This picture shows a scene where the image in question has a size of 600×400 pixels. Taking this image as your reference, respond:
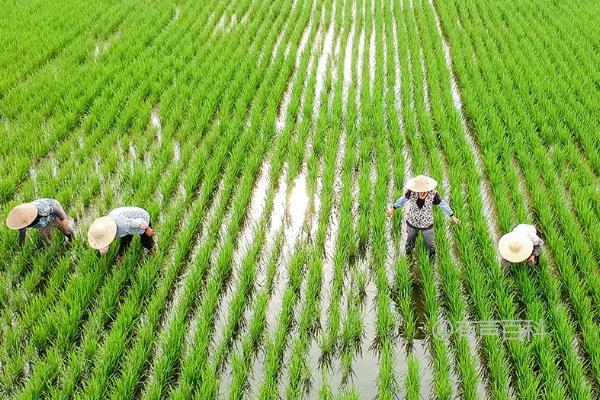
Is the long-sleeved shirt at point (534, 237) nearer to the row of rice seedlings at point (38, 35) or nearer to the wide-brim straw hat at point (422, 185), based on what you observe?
the wide-brim straw hat at point (422, 185)

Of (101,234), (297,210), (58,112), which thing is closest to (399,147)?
(297,210)

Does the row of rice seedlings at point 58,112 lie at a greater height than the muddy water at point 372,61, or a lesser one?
greater

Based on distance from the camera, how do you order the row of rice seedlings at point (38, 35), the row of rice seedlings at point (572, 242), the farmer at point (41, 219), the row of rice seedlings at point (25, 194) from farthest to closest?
1. the row of rice seedlings at point (38, 35)
2. the row of rice seedlings at point (25, 194)
3. the farmer at point (41, 219)
4. the row of rice seedlings at point (572, 242)

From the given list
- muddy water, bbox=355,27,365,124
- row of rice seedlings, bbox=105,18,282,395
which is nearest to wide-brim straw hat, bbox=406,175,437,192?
row of rice seedlings, bbox=105,18,282,395

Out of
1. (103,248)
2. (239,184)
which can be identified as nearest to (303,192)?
(239,184)

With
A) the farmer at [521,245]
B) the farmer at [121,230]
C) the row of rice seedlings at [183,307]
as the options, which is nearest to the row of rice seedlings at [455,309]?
the farmer at [521,245]

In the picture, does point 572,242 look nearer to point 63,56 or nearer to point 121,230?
point 121,230
